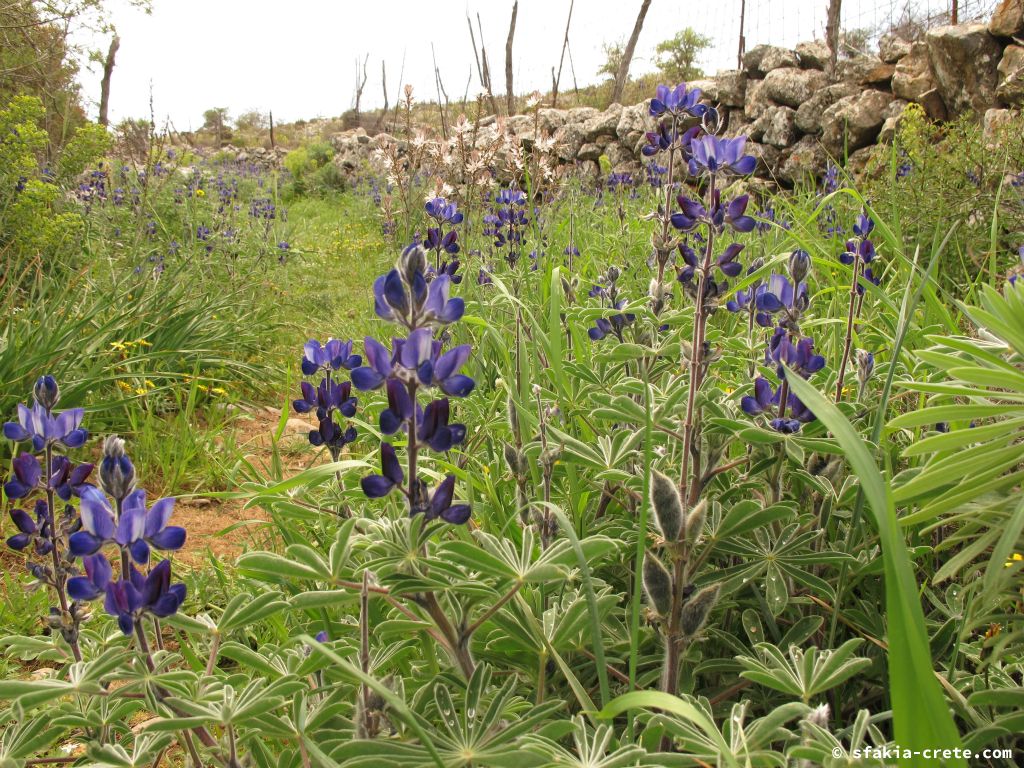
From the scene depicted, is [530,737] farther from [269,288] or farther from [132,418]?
[269,288]

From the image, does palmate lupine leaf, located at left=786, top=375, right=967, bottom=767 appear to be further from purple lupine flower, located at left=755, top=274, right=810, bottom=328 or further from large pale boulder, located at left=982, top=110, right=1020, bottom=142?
large pale boulder, located at left=982, top=110, right=1020, bottom=142

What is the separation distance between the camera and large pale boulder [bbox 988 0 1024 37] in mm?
7305

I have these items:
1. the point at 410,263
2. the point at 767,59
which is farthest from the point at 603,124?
the point at 410,263

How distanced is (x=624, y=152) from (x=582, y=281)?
393 inches

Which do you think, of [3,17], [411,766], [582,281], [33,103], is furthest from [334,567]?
[3,17]

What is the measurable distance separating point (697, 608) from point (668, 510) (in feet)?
0.51

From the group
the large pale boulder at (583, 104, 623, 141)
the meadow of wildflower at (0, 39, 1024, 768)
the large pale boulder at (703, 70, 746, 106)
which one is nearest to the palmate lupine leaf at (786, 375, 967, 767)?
the meadow of wildflower at (0, 39, 1024, 768)

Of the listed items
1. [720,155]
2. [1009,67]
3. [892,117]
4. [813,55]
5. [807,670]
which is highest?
[813,55]

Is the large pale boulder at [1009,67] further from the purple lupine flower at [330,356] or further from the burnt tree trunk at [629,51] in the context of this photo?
the burnt tree trunk at [629,51]

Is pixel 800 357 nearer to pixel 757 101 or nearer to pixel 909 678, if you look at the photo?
pixel 909 678

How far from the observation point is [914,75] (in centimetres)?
843

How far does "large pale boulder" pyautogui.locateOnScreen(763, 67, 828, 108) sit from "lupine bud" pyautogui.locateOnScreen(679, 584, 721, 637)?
1054 centimetres

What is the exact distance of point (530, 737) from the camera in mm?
997

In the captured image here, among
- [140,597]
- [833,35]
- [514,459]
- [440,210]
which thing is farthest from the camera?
[833,35]
